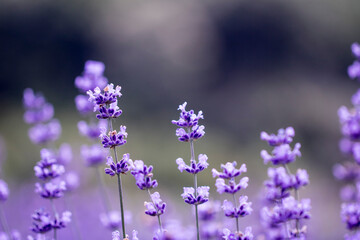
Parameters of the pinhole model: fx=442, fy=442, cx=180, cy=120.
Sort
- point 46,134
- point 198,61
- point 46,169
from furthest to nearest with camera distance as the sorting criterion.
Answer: point 198,61 → point 46,134 → point 46,169

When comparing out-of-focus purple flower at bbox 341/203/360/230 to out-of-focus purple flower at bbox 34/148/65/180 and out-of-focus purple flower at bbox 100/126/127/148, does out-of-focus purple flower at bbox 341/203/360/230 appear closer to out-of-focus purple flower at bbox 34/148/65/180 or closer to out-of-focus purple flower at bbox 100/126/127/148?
out-of-focus purple flower at bbox 100/126/127/148

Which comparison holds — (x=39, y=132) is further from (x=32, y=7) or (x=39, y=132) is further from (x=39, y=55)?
(x=32, y=7)

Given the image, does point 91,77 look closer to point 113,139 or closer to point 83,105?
point 83,105

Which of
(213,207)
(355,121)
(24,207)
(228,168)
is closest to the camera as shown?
(228,168)

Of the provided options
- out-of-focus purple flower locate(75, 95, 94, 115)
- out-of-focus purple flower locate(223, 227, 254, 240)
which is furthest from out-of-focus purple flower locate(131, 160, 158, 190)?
out-of-focus purple flower locate(75, 95, 94, 115)

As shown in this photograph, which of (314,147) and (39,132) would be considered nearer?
(39,132)

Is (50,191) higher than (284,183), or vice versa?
(50,191)

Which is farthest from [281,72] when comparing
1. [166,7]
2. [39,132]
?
[39,132]

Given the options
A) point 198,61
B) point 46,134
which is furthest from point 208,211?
point 198,61

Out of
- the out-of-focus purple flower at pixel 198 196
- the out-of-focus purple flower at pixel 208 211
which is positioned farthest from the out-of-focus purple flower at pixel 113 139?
the out-of-focus purple flower at pixel 208 211
